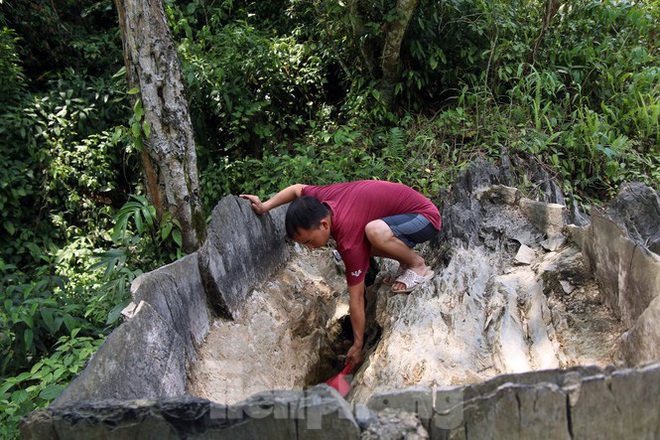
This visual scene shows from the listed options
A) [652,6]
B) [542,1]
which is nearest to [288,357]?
[542,1]

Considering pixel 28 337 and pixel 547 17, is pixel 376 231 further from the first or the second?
pixel 547 17

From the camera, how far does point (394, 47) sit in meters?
5.14

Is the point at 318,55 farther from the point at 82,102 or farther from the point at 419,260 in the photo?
the point at 419,260

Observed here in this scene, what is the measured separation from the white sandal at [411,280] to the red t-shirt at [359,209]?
22cm

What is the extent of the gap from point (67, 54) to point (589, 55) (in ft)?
19.7

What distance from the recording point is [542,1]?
19.5 ft

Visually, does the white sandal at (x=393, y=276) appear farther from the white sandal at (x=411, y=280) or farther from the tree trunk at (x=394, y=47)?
the tree trunk at (x=394, y=47)

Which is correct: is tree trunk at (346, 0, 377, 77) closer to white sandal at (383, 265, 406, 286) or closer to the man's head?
white sandal at (383, 265, 406, 286)

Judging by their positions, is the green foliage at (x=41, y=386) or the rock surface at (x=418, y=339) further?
the green foliage at (x=41, y=386)

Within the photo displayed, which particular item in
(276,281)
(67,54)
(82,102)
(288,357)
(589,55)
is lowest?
(288,357)

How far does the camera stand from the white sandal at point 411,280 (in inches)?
99.0

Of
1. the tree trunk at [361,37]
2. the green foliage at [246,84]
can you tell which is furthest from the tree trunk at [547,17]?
the green foliage at [246,84]

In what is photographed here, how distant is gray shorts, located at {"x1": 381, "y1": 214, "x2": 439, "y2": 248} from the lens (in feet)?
8.48

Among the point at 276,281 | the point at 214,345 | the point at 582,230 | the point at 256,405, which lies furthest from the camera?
the point at 276,281
